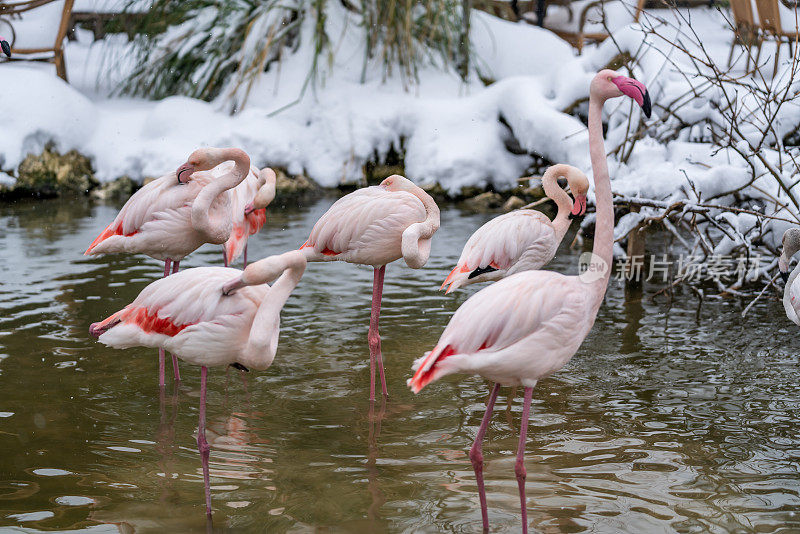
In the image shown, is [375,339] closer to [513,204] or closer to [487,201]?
[513,204]

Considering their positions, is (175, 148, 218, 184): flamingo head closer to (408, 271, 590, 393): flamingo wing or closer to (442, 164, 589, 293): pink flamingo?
(442, 164, 589, 293): pink flamingo

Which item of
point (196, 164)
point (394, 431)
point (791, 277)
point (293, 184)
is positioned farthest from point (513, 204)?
point (394, 431)

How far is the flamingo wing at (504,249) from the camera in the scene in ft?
15.0

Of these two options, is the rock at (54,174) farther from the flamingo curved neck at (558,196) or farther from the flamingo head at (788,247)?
the flamingo head at (788,247)

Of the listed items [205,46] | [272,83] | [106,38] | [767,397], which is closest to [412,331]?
[767,397]

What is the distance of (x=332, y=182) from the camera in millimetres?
9781

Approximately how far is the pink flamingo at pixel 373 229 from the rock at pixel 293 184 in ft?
17.8

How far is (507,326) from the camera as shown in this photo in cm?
284

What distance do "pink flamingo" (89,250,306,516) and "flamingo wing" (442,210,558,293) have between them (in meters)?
1.48

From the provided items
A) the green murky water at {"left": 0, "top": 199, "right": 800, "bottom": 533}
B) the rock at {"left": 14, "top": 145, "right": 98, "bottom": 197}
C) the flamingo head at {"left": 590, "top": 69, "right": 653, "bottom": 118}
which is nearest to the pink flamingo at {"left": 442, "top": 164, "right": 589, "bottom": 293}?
the green murky water at {"left": 0, "top": 199, "right": 800, "bottom": 533}

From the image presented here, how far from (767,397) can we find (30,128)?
827cm

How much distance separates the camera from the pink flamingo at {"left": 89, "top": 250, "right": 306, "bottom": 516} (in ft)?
10.2

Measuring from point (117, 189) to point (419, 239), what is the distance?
638cm

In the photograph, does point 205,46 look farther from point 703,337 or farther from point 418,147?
point 703,337
